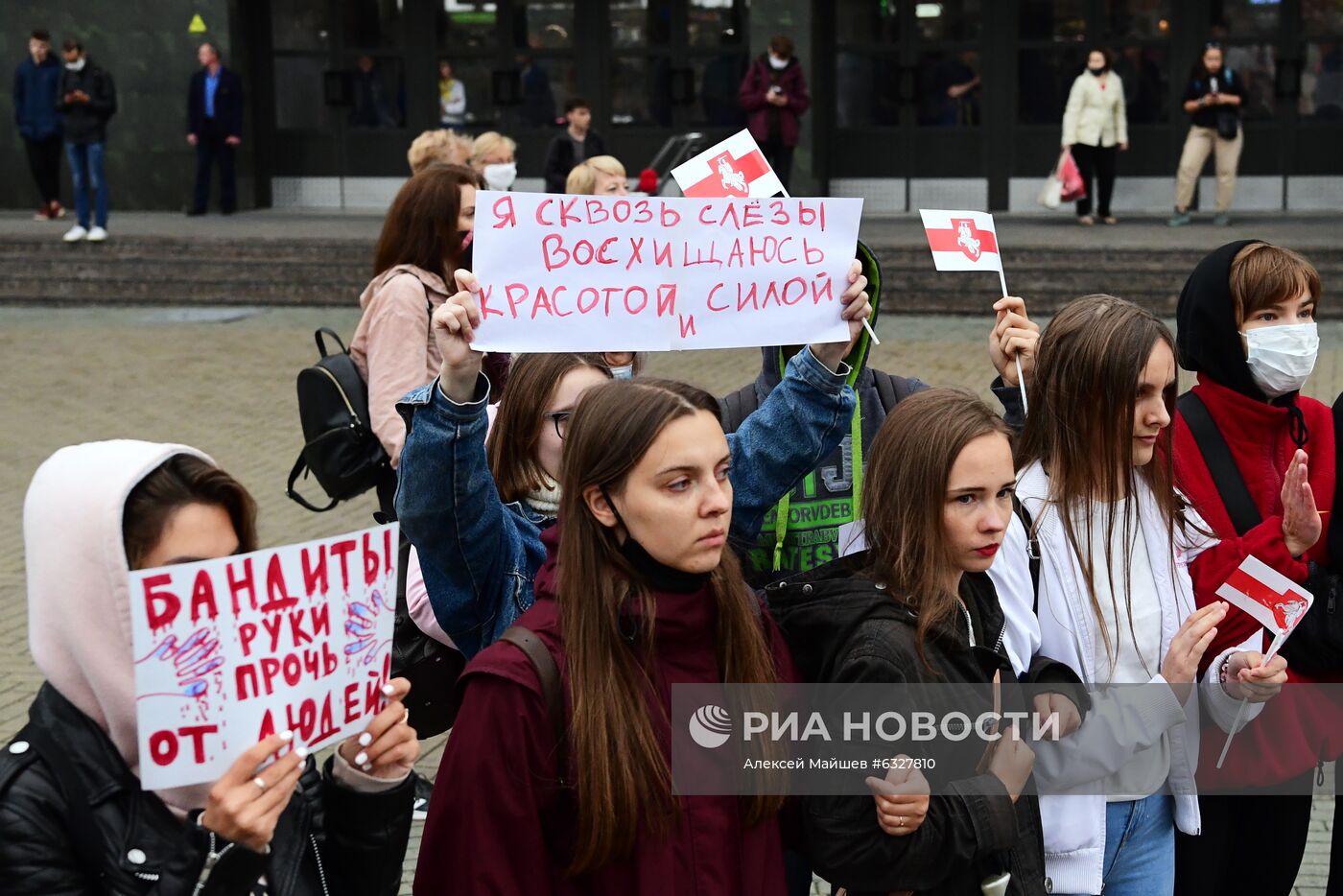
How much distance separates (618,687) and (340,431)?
3.18 metres

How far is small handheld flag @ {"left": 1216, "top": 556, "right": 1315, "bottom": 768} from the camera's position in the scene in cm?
346

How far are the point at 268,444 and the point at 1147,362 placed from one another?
27.1ft

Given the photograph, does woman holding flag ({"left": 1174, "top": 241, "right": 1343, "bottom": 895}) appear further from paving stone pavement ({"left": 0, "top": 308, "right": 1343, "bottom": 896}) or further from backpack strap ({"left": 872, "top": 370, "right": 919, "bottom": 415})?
paving stone pavement ({"left": 0, "top": 308, "right": 1343, "bottom": 896})

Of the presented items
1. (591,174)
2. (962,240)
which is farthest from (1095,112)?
(962,240)

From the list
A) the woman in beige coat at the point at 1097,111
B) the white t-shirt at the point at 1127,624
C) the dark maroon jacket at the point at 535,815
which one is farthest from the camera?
the woman in beige coat at the point at 1097,111

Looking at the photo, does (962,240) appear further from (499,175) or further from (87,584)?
(499,175)

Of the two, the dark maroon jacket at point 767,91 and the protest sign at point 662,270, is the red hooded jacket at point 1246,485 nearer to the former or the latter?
the protest sign at point 662,270

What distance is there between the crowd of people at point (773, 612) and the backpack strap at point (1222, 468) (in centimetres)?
1

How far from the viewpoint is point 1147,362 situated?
3.49 m

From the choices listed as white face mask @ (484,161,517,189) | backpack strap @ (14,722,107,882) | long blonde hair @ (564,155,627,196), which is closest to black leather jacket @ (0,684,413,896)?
backpack strap @ (14,722,107,882)

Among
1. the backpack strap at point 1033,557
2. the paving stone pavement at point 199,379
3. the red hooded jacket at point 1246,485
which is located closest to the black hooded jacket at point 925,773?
the backpack strap at point 1033,557

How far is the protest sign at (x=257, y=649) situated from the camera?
228cm

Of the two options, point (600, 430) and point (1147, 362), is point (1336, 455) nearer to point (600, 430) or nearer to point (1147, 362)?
point (1147, 362)

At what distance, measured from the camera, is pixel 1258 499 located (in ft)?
12.7
